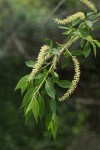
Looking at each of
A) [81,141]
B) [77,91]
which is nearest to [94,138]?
[81,141]

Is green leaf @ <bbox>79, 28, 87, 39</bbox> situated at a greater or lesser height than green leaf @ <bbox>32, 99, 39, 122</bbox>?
greater

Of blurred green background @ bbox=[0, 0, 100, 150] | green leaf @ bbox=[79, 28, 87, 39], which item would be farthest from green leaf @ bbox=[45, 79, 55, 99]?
blurred green background @ bbox=[0, 0, 100, 150]

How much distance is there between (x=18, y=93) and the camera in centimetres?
625

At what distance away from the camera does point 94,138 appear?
19.6ft

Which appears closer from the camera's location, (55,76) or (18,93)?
(55,76)

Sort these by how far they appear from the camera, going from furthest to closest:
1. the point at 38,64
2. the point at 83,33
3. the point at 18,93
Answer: the point at 18,93 < the point at 83,33 < the point at 38,64

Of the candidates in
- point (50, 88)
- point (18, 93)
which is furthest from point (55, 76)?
point (18, 93)

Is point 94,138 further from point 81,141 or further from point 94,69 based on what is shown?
point 94,69

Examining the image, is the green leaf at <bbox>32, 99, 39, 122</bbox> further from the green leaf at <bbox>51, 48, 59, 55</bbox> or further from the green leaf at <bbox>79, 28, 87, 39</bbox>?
the green leaf at <bbox>79, 28, 87, 39</bbox>

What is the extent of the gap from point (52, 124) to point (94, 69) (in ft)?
13.7

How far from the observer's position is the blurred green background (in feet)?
18.5

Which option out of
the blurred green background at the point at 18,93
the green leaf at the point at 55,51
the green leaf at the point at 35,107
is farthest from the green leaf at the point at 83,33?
the blurred green background at the point at 18,93

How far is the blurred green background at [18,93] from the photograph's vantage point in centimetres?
563

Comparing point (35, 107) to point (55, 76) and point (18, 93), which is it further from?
point (18, 93)
